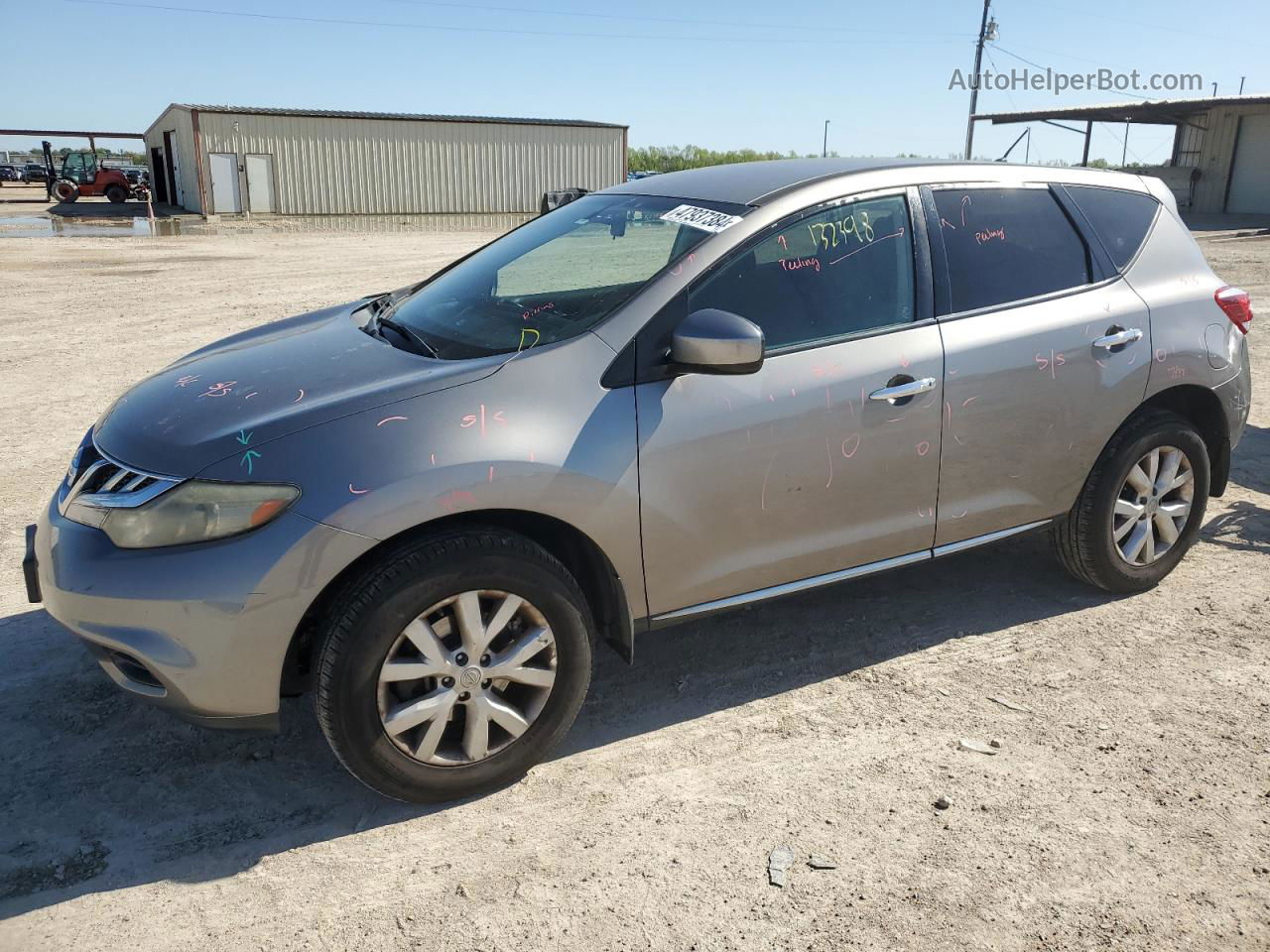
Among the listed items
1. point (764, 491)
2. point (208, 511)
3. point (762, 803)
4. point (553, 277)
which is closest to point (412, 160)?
point (553, 277)

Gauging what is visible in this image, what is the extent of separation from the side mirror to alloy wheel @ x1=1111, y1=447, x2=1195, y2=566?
201cm

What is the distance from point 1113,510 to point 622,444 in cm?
228

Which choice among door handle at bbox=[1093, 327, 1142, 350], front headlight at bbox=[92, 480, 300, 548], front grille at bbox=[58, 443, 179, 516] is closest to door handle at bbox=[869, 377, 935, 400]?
door handle at bbox=[1093, 327, 1142, 350]

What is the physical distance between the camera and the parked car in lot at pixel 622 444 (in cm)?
266

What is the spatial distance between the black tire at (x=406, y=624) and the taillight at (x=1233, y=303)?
10.1 ft

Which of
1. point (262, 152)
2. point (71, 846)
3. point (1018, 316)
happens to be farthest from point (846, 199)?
point (262, 152)

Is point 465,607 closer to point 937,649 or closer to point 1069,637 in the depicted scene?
point 937,649

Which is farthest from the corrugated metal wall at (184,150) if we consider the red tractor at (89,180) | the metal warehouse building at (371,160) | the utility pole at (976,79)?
the utility pole at (976,79)

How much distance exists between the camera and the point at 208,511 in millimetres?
2621

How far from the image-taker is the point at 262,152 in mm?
32562

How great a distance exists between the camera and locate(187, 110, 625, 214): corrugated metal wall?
107 feet

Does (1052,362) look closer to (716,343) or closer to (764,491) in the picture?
(764,491)

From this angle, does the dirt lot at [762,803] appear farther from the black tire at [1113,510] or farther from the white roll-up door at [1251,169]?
the white roll-up door at [1251,169]

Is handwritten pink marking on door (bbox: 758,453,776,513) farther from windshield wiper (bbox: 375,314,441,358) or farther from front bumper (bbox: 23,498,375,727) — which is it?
front bumper (bbox: 23,498,375,727)
